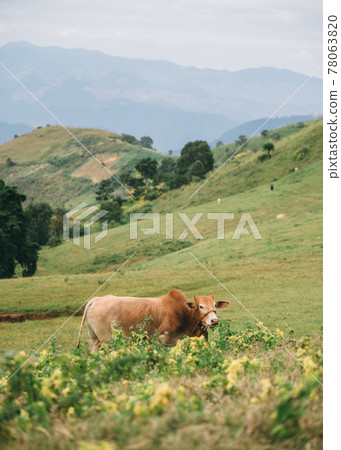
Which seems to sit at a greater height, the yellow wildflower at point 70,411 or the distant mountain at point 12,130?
the distant mountain at point 12,130

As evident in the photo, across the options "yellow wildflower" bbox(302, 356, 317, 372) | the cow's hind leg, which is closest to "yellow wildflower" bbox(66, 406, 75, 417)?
"yellow wildflower" bbox(302, 356, 317, 372)

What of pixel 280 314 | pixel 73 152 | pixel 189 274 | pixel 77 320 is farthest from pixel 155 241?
pixel 73 152

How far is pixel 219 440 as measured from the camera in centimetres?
383

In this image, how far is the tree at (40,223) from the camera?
4275 cm

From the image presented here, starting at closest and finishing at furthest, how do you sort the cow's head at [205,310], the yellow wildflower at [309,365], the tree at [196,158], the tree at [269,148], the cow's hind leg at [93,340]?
the yellow wildflower at [309,365] → the cow's head at [205,310] → the cow's hind leg at [93,340] → the tree at [269,148] → the tree at [196,158]

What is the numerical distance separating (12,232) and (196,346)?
67.6ft

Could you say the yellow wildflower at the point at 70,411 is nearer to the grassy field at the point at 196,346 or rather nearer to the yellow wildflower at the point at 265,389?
Result: the grassy field at the point at 196,346

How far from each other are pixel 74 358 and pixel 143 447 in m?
2.91

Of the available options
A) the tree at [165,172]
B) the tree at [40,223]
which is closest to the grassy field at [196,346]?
the tree at [40,223]

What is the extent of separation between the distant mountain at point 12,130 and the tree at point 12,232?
3337 inches

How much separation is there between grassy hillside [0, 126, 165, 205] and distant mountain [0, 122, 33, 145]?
3339 centimetres

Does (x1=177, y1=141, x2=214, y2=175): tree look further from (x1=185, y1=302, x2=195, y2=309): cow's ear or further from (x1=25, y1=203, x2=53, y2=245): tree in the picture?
(x1=185, y1=302, x2=195, y2=309): cow's ear

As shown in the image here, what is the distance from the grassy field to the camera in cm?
404
